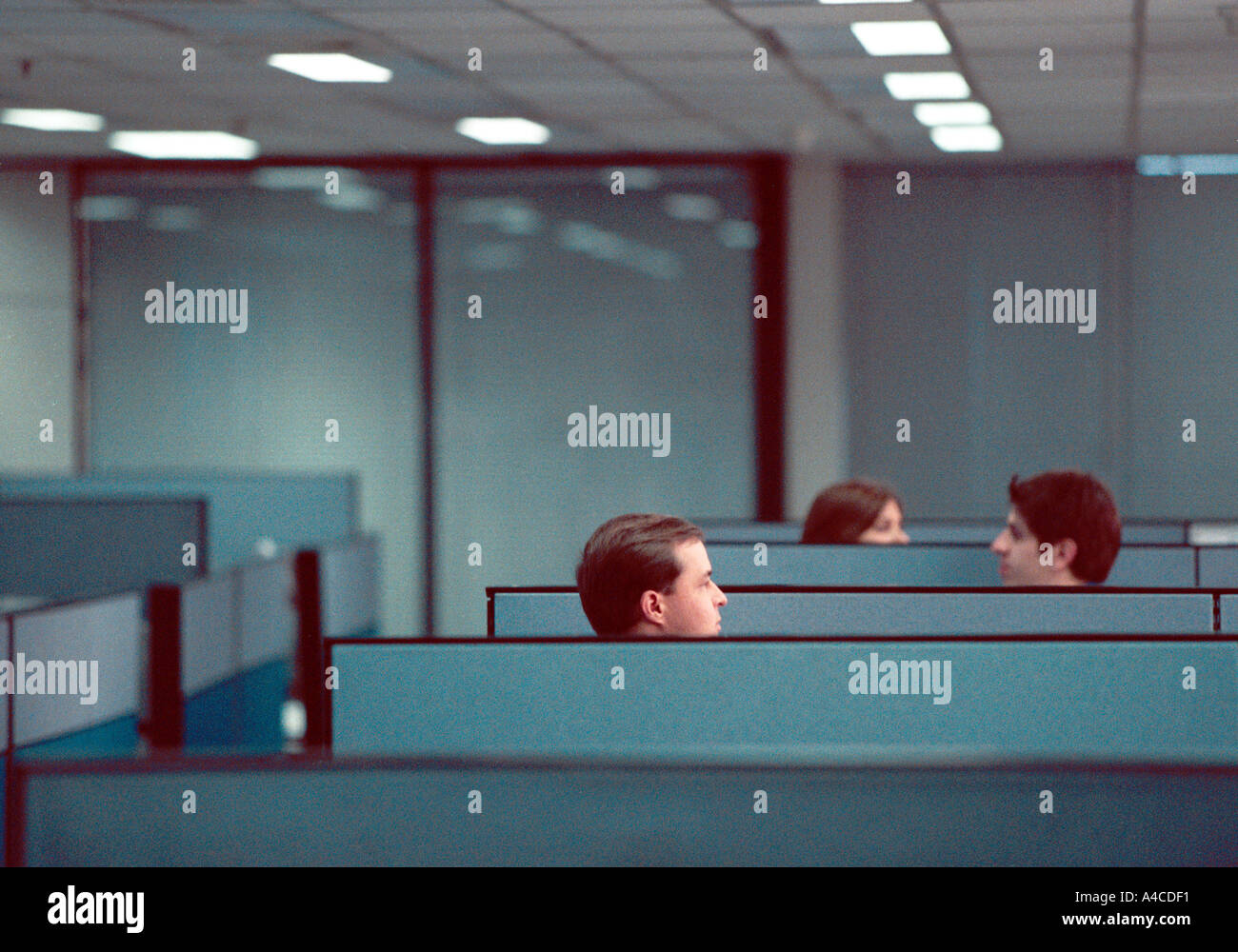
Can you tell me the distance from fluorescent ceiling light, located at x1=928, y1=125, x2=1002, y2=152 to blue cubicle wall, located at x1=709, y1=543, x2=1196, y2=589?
9.50 ft

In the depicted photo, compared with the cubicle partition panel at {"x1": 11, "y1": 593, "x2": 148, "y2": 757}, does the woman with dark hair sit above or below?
above

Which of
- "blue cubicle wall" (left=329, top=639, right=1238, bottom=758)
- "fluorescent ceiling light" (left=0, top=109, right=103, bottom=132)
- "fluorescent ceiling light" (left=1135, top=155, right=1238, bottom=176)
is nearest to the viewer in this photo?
"blue cubicle wall" (left=329, top=639, right=1238, bottom=758)

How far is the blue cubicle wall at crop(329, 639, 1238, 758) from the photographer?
6.99ft

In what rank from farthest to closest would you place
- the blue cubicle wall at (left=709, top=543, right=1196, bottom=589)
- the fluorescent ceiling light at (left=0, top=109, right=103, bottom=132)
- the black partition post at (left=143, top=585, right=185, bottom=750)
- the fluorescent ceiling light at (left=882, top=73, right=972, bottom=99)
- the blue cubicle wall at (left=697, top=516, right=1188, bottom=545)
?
the fluorescent ceiling light at (left=0, top=109, right=103, bottom=132)
the fluorescent ceiling light at (left=882, top=73, right=972, bottom=99)
the blue cubicle wall at (left=697, top=516, right=1188, bottom=545)
the black partition post at (left=143, top=585, right=185, bottom=750)
the blue cubicle wall at (left=709, top=543, right=1196, bottom=589)

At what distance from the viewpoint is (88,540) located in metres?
5.21

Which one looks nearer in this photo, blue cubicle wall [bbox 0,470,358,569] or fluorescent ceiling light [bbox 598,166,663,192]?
blue cubicle wall [bbox 0,470,358,569]

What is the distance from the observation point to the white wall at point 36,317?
25.2 ft

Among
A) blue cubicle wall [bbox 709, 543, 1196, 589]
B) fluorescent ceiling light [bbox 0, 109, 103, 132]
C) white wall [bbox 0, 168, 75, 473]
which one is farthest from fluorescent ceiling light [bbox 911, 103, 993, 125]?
white wall [bbox 0, 168, 75, 473]

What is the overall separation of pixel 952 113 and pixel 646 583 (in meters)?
4.16

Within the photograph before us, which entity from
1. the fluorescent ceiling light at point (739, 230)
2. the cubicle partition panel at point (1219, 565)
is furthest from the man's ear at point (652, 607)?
the fluorescent ceiling light at point (739, 230)

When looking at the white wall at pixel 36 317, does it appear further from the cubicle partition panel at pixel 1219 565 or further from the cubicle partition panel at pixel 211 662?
the cubicle partition panel at pixel 1219 565

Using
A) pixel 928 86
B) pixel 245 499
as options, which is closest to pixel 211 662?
pixel 245 499

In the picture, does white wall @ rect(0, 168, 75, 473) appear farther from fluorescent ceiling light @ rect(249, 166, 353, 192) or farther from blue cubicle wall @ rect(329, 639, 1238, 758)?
blue cubicle wall @ rect(329, 639, 1238, 758)
